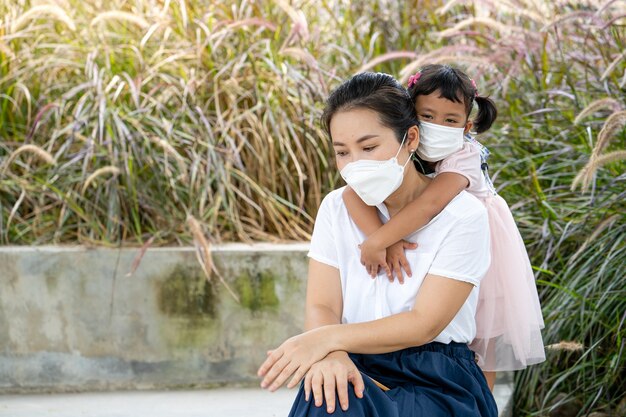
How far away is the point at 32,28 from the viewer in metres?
4.77

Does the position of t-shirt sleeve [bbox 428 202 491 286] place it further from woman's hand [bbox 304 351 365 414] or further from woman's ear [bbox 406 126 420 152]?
woman's hand [bbox 304 351 365 414]

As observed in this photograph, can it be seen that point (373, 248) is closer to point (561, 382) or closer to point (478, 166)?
point (478, 166)

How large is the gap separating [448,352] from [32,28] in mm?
3097

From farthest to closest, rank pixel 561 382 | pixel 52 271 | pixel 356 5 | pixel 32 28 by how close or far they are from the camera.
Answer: pixel 356 5
pixel 32 28
pixel 52 271
pixel 561 382

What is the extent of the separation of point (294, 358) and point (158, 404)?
1.65m

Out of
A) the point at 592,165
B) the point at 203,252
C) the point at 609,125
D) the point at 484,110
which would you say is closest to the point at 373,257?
the point at 484,110

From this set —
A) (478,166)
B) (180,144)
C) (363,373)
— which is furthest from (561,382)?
(180,144)

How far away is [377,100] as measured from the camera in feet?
8.04

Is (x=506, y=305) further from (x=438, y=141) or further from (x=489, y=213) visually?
(x=438, y=141)

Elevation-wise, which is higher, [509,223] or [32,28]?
[32,28]

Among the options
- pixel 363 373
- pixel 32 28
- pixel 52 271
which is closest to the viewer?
pixel 363 373

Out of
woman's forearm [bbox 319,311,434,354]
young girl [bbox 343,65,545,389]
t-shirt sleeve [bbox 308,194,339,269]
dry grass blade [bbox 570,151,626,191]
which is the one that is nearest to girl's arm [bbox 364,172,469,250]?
young girl [bbox 343,65,545,389]

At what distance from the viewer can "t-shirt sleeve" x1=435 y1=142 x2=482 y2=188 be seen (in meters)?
2.66

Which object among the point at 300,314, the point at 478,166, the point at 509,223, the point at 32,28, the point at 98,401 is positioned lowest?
the point at 98,401
